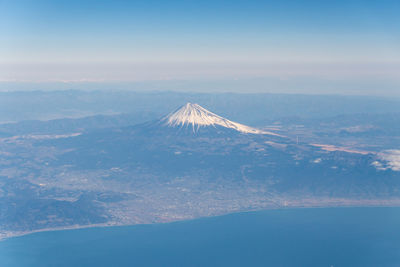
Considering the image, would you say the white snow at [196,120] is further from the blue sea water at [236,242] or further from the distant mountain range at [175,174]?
the blue sea water at [236,242]

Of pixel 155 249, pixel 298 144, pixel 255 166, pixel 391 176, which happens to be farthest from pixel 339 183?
pixel 155 249

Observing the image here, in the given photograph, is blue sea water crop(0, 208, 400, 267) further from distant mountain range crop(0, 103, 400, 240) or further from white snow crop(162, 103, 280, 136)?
white snow crop(162, 103, 280, 136)

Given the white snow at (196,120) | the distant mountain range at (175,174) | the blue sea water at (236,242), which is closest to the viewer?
the blue sea water at (236,242)

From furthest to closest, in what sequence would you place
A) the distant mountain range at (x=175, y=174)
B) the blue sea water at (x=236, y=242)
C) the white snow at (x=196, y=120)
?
the white snow at (x=196, y=120) → the distant mountain range at (x=175, y=174) → the blue sea water at (x=236, y=242)

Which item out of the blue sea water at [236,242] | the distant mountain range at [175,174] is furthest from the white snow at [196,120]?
the blue sea water at [236,242]

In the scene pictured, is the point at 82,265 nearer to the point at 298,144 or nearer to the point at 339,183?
the point at 339,183

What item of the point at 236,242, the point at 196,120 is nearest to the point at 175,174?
the point at 196,120

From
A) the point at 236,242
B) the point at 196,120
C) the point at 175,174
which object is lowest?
the point at 236,242

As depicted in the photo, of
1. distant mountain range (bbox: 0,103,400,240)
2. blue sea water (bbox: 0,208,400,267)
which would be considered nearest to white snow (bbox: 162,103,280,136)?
distant mountain range (bbox: 0,103,400,240)

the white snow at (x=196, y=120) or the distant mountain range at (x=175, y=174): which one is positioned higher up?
the white snow at (x=196, y=120)

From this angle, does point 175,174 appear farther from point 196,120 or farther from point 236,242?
point 236,242
